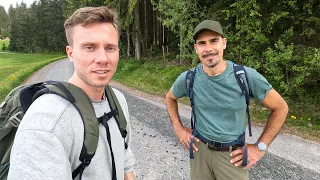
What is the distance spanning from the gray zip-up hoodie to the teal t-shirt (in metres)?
1.48

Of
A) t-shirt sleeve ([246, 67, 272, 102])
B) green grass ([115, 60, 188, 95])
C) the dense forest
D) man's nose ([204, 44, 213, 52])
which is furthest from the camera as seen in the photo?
green grass ([115, 60, 188, 95])

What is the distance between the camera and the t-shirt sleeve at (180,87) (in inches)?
114

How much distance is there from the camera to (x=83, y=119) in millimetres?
1314

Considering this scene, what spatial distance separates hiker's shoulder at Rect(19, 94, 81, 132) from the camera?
1140 mm

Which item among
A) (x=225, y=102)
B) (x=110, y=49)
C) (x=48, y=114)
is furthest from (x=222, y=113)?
(x=48, y=114)

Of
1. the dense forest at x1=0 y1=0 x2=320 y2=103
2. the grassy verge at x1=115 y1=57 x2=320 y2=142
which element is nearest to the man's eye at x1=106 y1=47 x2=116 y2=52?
the grassy verge at x1=115 y1=57 x2=320 y2=142

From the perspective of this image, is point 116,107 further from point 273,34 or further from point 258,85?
point 273,34

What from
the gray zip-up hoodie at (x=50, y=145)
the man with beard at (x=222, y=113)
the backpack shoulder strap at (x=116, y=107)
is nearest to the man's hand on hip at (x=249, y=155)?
the man with beard at (x=222, y=113)

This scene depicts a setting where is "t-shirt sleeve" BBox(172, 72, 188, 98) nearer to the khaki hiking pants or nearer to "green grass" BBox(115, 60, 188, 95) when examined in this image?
the khaki hiking pants

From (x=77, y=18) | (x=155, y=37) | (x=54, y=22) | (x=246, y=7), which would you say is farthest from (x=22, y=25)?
(x=77, y=18)

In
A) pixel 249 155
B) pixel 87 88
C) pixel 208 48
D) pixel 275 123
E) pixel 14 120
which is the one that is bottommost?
pixel 249 155

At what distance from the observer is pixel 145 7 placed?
26.2 metres

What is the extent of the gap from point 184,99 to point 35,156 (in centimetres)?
908

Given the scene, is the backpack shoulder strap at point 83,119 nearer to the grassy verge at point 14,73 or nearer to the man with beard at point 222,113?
the man with beard at point 222,113
